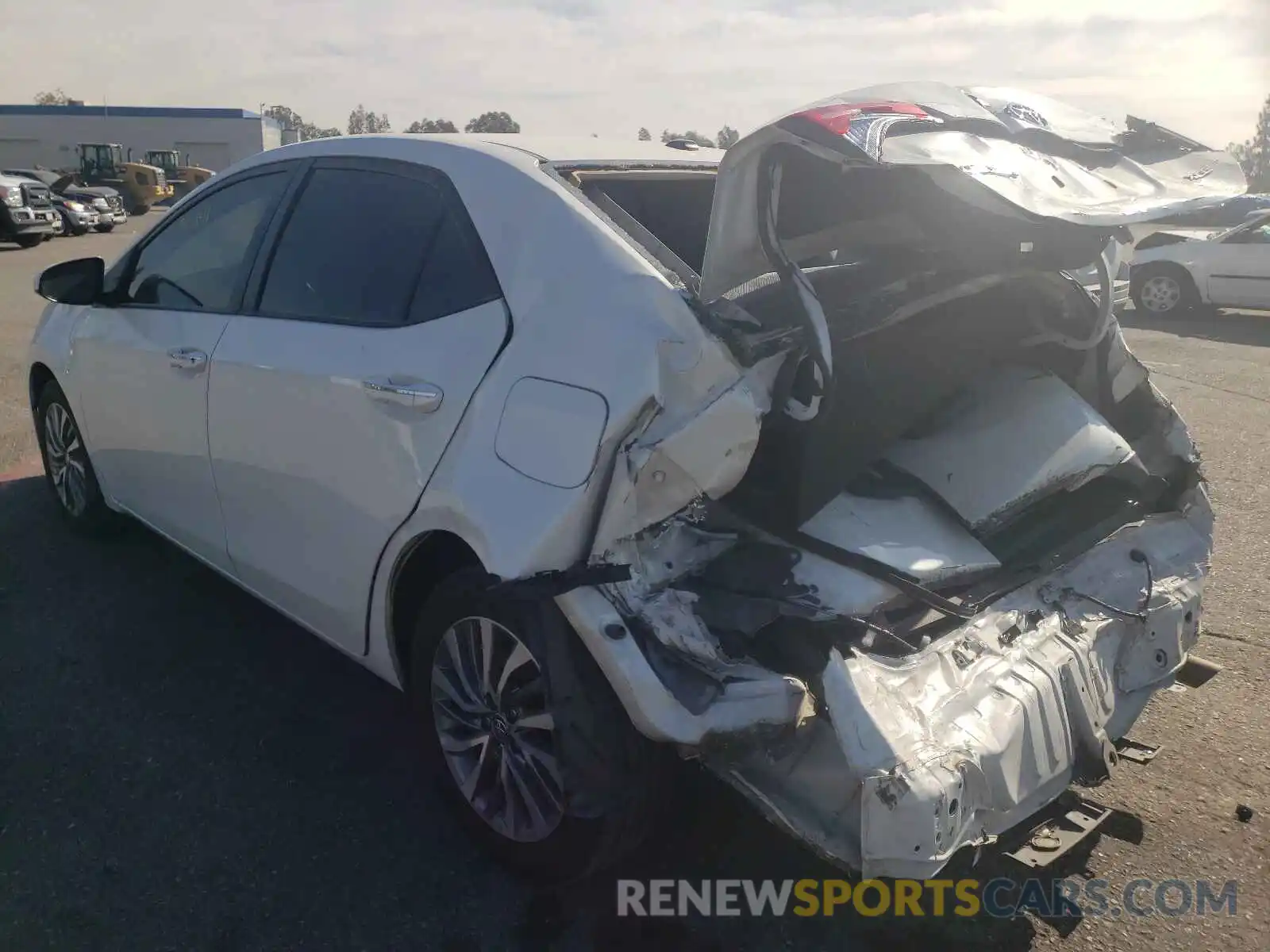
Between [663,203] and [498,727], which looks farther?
[663,203]

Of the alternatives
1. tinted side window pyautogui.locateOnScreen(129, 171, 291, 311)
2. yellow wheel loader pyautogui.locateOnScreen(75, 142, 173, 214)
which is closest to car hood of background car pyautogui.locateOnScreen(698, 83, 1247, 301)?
tinted side window pyautogui.locateOnScreen(129, 171, 291, 311)

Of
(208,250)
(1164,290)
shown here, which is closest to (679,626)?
(208,250)

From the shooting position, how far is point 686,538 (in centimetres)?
255

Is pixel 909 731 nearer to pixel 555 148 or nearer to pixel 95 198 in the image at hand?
pixel 555 148

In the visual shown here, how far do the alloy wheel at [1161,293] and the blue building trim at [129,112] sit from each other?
186 feet

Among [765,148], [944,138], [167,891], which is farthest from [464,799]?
[944,138]

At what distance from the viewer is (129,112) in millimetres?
62844

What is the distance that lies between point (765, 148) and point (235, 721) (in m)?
2.48

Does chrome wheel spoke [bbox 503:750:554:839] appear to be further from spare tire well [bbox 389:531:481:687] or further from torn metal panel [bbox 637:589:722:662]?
torn metal panel [bbox 637:589:722:662]

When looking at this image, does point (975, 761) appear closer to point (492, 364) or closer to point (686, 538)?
point (686, 538)

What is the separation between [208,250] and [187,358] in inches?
18.7

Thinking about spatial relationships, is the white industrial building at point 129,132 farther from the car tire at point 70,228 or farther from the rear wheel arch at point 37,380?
the rear wheel arch at point 37,380

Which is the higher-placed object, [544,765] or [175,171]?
[544,765]

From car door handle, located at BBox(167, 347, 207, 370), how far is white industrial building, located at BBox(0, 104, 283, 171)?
205ft
